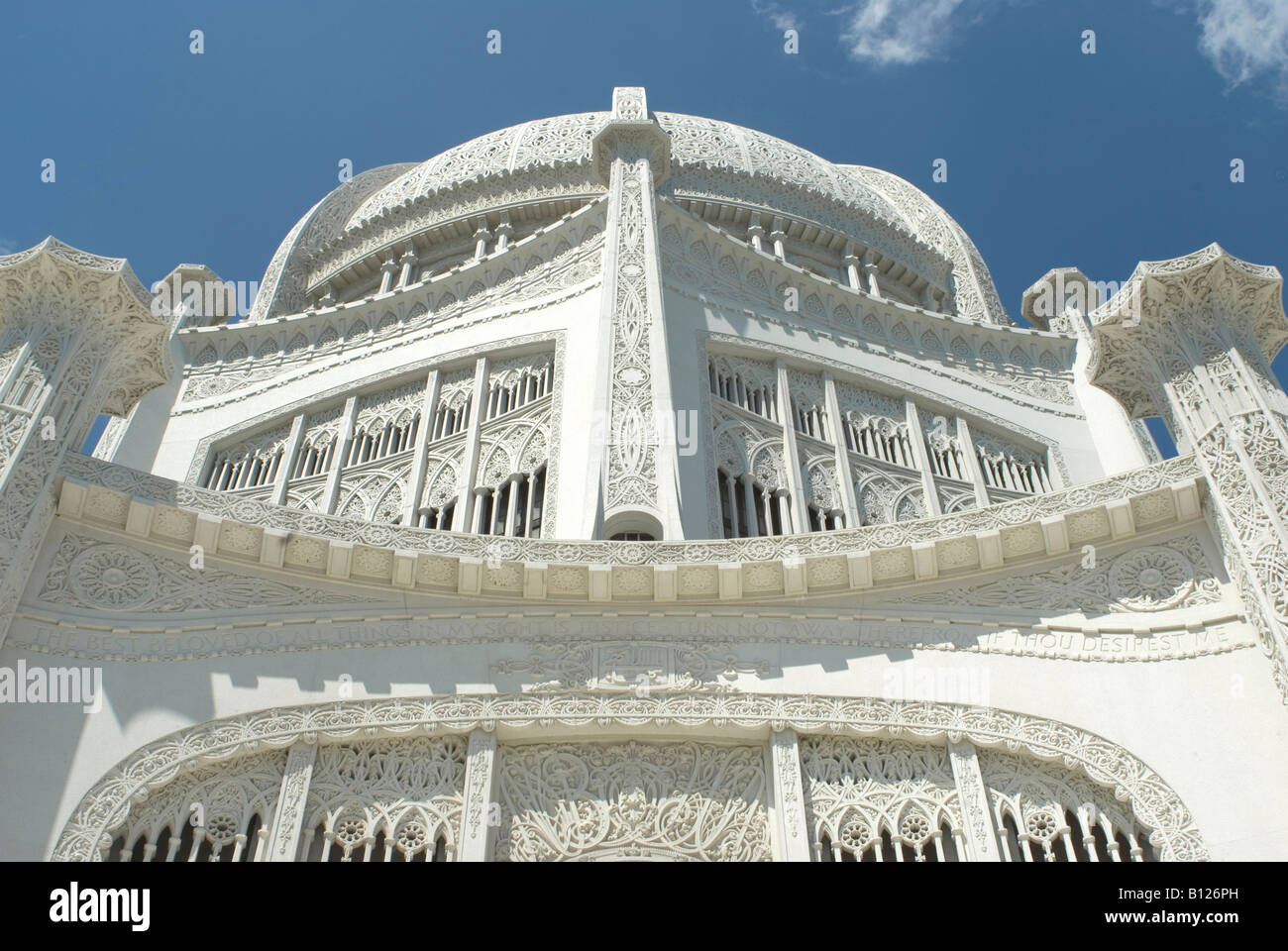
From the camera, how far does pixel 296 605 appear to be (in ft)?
30.8

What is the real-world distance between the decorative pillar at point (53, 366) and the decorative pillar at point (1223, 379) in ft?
26.6

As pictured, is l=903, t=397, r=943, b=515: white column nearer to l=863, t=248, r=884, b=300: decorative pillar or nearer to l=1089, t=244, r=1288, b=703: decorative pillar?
l=1089, t=244, r=1288, b=703: decorative pillar

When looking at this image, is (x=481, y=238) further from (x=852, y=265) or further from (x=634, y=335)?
(x=634, y=335)

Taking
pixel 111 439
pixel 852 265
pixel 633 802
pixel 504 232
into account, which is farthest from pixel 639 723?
pixel 852 265

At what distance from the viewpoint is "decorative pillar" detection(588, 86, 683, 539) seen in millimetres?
12219

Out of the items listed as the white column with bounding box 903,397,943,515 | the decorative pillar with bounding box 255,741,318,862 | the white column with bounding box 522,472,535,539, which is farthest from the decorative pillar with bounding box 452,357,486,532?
the decorative pillar with bounding box 255,741,318,862

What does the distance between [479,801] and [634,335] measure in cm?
733

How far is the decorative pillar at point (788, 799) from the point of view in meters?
8.05

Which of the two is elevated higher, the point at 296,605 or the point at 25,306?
the point at 25,306

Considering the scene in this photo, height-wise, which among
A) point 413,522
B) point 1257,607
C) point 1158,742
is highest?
point 413,522

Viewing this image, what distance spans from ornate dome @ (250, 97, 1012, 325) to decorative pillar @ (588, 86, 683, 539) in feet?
16.3

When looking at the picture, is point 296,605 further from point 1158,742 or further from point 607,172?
point 607,172
